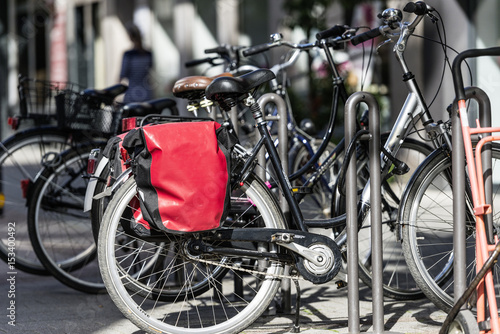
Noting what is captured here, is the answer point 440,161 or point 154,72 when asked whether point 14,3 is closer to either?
point 154,72

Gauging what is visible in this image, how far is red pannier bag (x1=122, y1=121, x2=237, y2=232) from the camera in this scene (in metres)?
3.29

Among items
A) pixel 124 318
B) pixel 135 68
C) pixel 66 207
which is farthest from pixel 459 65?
pixel 135 68

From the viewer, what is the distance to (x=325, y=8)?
10148 mm

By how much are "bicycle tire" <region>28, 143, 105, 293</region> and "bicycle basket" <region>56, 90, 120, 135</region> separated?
14 centimetres

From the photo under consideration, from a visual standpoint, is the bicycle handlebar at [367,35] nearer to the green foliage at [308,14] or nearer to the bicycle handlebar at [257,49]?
the bicycle handlebar at [257,49]

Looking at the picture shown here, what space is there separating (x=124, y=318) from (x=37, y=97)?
1.70 meters

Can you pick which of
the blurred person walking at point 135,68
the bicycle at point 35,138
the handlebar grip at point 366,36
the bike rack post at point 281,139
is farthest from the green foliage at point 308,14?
the bike rack post at point 281,139

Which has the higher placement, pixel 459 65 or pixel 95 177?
pixel 459 65

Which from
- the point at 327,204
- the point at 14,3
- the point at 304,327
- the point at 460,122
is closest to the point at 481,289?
the point at 460,122

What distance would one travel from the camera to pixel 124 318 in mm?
4160

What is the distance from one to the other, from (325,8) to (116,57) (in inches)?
311

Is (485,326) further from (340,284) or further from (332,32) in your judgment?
(332,32)

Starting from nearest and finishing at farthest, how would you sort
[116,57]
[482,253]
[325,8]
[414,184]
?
[482,253], [414,184], [325,8], [116,57]

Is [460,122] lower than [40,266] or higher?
higher
